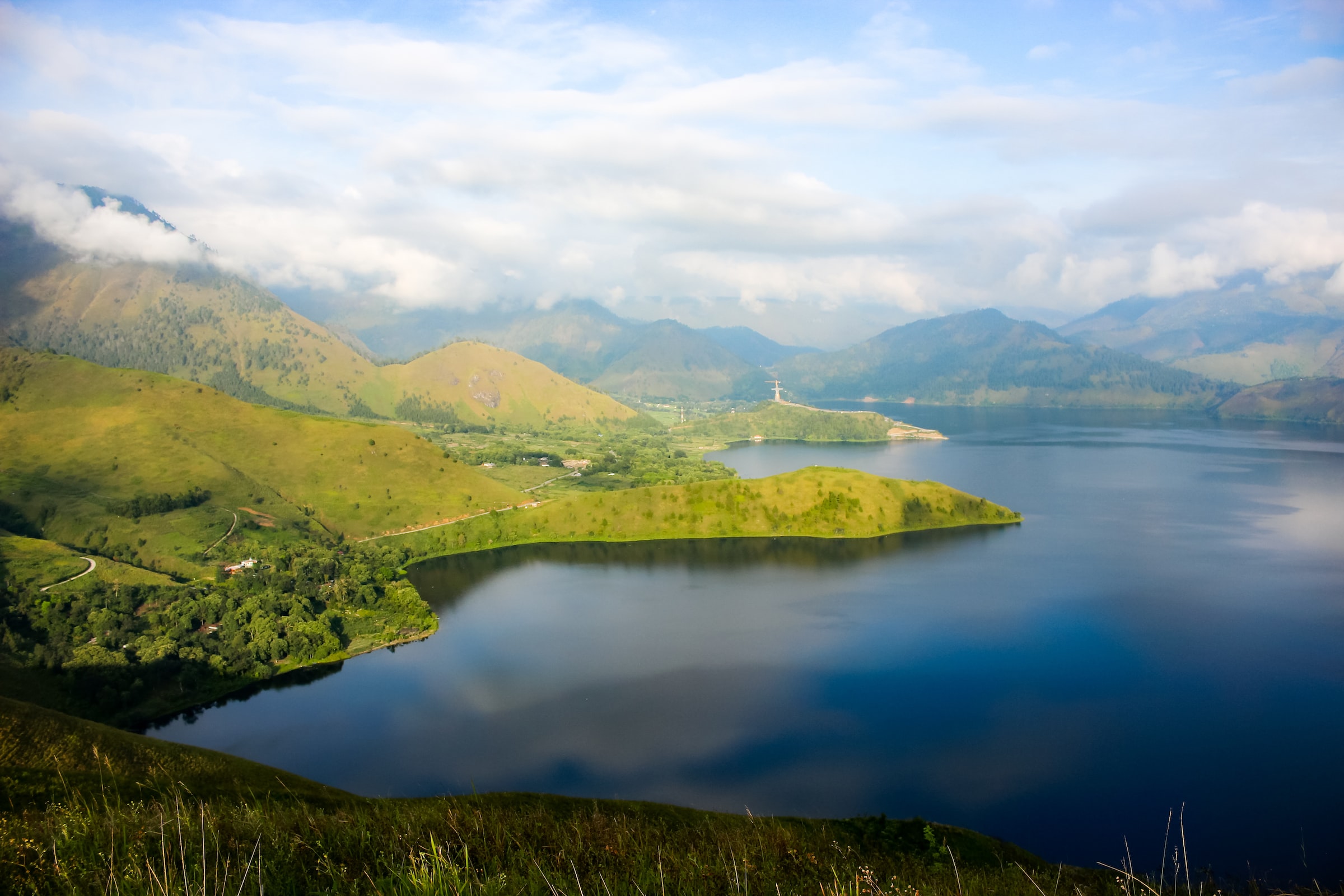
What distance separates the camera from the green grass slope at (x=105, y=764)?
95.9 feet

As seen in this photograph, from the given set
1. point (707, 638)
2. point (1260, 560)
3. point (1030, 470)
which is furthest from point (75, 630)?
point (1030, 470)

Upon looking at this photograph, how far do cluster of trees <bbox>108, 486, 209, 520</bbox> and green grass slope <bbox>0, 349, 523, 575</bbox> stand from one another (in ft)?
3.19

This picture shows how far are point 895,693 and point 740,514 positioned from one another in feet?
181

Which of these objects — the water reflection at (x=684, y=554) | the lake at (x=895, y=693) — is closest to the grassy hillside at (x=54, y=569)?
the water reflection at (x=684, y=554)

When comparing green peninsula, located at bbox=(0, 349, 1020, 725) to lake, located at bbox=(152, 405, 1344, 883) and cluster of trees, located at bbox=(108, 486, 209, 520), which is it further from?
lake, located at bbox=(152, 405, 1344, 883)

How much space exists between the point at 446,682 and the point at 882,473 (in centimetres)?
11524

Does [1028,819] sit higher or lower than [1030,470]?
lower

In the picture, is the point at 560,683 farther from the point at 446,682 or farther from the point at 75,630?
the point at 75,630

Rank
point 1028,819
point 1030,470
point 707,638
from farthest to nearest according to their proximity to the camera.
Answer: point 1030,470, point 707,638, point 1028,819

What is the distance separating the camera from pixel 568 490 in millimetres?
143875

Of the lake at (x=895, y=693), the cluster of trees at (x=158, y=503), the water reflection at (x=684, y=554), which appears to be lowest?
the lake at (x=895, y=693)

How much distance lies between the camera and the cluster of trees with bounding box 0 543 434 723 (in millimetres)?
58688

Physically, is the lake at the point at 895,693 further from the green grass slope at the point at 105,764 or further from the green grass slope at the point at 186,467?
the green grass slope at the point at 186,467

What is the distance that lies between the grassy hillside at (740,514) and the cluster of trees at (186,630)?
23524 millimetres
